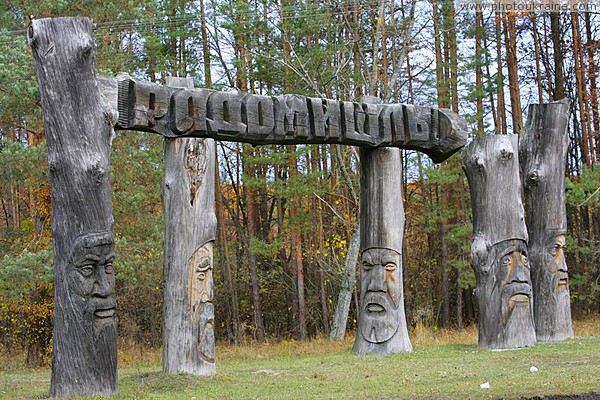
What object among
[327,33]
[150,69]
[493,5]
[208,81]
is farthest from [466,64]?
[150,69]

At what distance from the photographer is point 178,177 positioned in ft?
34.3

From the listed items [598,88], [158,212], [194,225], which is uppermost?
[598,88]

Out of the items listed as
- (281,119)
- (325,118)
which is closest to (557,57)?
(325,118)

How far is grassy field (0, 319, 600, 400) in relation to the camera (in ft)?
26.4

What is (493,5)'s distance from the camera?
70.7 ft

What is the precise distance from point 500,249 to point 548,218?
5.56 feet

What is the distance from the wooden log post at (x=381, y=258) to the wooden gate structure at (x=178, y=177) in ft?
0.05

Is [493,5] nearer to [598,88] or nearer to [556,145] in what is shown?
[598,88]

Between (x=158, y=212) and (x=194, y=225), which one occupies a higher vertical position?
(x=158, y=212)

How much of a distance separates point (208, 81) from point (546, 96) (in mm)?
10704

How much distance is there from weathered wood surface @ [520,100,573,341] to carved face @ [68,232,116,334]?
7617 millimetres

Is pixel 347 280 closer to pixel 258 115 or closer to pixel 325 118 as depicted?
pixel 325 118

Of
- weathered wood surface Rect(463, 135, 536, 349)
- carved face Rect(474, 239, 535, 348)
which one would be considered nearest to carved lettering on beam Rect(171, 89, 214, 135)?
weathered wood surface Rect(463, 135, 536, 349)

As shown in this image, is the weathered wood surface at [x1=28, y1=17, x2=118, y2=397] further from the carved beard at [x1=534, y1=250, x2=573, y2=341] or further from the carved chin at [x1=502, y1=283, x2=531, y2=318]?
the carved beard at [x1=534, y1=250, x2=573, y2=341]
